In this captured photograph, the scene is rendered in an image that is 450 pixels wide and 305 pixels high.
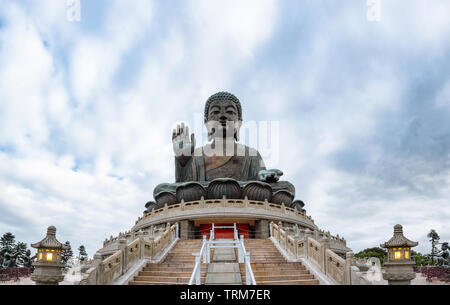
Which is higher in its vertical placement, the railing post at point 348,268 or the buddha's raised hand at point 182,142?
the buddha's raised hand at point 182,142

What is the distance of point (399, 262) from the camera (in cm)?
1205

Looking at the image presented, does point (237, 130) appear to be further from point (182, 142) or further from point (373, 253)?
point (373, 253)

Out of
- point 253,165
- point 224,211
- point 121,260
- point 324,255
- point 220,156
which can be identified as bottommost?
point 121,260

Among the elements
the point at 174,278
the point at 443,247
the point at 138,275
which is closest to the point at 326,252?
the point at 174,278

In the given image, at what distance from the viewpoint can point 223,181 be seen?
71.0ft

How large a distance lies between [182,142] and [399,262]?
1733 cm

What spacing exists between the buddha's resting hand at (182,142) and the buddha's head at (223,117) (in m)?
3.17

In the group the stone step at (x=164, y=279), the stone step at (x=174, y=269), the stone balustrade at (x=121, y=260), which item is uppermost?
the stone balustrade at (x=121, y=260)

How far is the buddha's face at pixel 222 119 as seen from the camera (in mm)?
28906

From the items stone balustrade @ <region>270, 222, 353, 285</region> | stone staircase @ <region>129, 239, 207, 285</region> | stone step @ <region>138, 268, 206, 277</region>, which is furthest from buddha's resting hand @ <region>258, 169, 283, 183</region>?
stone step @ <region>138, 268, 206, 277</region>

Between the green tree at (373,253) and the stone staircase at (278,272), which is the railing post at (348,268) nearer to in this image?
the stone staircase at (278,272)

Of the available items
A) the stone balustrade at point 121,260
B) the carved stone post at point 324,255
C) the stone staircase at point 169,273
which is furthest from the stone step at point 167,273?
the carved stone post at point 324,255

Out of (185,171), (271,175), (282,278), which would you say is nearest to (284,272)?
(282,278)
